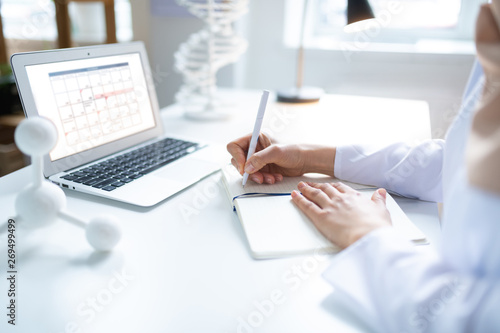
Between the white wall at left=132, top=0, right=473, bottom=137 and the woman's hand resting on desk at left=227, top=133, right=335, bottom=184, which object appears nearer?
the woman's hand resting on desk at left=227, top=133, right=335, bottom=184

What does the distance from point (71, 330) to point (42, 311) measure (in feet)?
0.17

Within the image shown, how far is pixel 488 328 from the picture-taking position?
1.26ft

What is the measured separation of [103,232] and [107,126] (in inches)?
16.2

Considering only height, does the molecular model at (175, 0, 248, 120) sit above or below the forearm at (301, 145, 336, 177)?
above

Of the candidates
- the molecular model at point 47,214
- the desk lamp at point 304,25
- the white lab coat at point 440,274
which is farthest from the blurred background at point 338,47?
the molecular model at point 47,214

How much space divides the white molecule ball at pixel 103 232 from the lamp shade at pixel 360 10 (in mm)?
846

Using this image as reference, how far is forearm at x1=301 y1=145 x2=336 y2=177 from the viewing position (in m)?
0.81

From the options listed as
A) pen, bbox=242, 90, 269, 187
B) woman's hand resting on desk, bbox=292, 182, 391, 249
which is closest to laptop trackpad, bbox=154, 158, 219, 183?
pen, bbox=242, 90, 269, 187

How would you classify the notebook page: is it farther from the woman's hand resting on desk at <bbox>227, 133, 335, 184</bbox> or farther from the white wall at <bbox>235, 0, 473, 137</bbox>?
the white wall at <bbox>235, 0, 473, 137</bbox>

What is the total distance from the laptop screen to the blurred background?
3.07 ft

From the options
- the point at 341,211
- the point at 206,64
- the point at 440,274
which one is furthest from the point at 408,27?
the point at 440,274

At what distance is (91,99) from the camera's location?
87 centimetres

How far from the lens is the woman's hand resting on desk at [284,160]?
0.77 meters

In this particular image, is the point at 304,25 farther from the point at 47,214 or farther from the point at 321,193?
the point at 47,214
